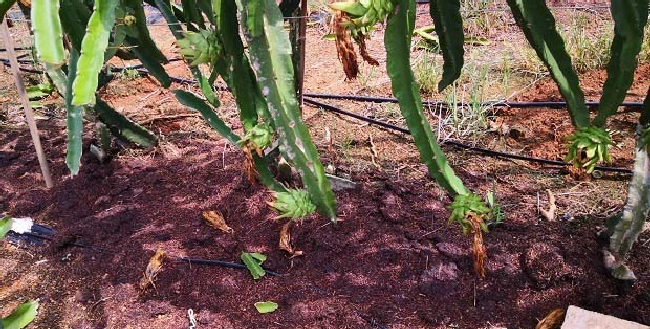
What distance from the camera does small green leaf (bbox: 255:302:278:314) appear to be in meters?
1.41

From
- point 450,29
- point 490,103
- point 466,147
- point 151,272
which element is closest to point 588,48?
point 490,103

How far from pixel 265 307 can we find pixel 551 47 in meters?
0.95

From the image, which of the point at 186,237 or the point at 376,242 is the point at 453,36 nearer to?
the point at 376,242

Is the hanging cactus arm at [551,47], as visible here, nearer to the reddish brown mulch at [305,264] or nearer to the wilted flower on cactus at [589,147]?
the wilted flower on cactus at [589,147]

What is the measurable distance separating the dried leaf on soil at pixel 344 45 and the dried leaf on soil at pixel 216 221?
0.73m

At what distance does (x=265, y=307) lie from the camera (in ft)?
4.64

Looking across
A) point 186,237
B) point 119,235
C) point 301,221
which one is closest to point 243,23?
point 301,221

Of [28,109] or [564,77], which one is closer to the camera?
[564,77]

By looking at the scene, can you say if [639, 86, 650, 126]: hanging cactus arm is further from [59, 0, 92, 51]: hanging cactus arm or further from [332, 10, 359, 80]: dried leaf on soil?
[59, 0, 92, 51]: hanging cactus arm

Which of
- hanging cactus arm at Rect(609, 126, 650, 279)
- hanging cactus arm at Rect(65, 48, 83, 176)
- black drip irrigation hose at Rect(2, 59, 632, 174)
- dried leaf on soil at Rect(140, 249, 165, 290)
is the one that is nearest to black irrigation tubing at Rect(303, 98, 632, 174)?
black drip irrigation hose at Rect(2, 59, 632, 174)

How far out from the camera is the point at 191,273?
1550 millimetres

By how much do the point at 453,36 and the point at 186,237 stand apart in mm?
988

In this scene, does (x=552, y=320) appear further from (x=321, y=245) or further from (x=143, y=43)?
(x=143, y=43)

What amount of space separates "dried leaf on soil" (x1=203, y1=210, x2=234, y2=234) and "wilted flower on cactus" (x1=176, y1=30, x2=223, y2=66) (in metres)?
0.57
